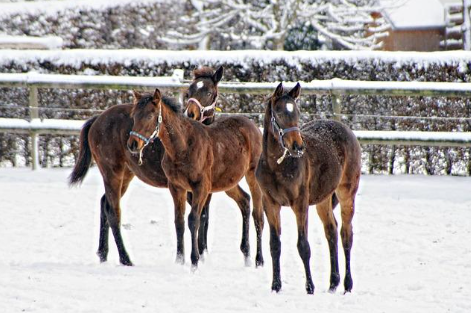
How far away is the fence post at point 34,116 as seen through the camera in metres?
12.2

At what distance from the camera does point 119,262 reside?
773cm

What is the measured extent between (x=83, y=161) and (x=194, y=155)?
1.54 m

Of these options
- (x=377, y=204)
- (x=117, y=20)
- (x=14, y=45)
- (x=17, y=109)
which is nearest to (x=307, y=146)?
(x=377, y=204)

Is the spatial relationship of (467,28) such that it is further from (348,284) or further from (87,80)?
(348,284)

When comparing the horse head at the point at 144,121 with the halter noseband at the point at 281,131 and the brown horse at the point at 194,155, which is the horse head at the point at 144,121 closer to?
the brown horse at the point at 194,155

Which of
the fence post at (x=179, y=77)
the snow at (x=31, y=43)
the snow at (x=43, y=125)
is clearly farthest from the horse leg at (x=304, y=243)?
the snow at (x=31, y=43)

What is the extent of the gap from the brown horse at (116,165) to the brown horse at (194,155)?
466 mm

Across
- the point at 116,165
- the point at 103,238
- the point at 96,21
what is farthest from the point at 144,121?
the point at 96,21

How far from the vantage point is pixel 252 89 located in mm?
11805

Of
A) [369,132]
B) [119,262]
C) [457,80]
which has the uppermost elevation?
[457,80]

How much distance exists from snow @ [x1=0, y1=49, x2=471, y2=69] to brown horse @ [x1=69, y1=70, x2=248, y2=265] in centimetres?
491

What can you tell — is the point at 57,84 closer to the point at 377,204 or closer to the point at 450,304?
the point at 377,204

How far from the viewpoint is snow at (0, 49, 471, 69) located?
12.4 meters

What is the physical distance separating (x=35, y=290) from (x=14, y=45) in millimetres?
16589
